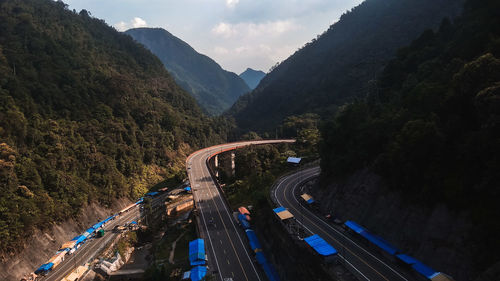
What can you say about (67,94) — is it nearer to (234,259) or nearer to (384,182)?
(234,259)

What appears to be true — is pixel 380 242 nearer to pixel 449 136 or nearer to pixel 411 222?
pixel 411 222

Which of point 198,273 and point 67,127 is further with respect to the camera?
point 67,127

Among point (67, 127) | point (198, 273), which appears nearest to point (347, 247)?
point (198, 273)

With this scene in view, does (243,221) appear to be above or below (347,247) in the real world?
below

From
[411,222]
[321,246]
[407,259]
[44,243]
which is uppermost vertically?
[411,222]

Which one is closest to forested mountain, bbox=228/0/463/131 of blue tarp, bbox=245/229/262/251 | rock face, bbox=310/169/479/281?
A: rock face, bbox=310/169/479/281

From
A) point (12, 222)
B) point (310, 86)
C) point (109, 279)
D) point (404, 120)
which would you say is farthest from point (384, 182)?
point (310, 86)

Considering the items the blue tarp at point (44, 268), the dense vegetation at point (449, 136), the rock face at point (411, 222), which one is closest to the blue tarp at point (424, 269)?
the rock face at point (411, 222)

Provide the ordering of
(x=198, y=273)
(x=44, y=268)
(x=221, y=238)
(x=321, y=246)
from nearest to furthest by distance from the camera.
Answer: (x=321, y=246), (x=198, y=273), (x=221, y=238), (x=44, y=268)
